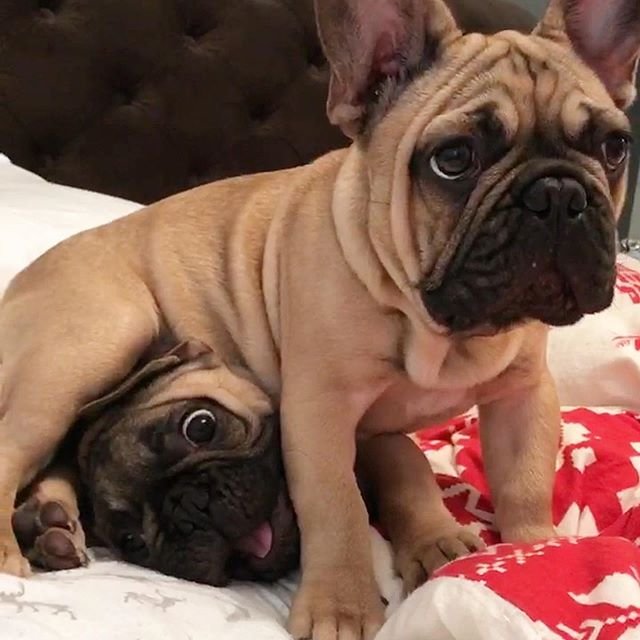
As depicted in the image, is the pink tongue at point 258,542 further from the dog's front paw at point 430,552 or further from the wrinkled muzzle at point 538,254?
the wrinkled muzzle at point 538,254

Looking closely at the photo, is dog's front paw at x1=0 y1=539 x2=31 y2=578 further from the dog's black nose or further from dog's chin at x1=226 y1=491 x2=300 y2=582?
the dog's black nose

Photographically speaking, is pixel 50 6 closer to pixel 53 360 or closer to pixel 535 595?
pixel 53 360

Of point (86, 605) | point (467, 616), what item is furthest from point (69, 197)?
point (467, 616)

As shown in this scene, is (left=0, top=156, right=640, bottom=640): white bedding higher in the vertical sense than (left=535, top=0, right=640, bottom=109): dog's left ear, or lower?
lower

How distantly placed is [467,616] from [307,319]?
433mm

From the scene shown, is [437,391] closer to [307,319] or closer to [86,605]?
[307,319]

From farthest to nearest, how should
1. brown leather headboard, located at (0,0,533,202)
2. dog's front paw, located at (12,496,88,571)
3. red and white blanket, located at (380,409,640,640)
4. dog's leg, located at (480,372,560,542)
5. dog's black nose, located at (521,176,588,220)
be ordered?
1. brown leather headboard, located at (0,0,533,202)
2. dog's leg, located at (480,372,560,542)
3. dog's front paw, located at (12,496,88,571)
4. dog's black nose, located at (521,176,588,220)
5. red and white blanket, located at (380,409,640,640)

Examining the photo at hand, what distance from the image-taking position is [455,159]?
107cm

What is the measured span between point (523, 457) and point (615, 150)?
37 centimetres

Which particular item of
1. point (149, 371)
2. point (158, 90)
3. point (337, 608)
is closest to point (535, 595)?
point (337, 608)

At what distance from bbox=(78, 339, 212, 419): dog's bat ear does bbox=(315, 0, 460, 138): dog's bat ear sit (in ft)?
1.07

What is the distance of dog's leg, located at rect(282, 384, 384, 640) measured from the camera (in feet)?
3.50

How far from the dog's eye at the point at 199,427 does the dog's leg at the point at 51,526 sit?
147 mm

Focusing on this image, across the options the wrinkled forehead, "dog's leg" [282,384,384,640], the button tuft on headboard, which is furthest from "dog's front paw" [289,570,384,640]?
the button tuft on headboard
